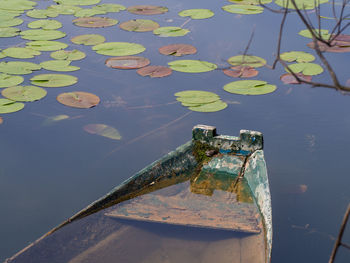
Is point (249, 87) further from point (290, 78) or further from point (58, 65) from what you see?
point (58, 65)

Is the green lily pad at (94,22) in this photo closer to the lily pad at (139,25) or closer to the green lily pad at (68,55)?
the lily pad at (139,25)

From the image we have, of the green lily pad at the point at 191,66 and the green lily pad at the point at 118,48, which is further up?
the green lily pad at the point at 118,48

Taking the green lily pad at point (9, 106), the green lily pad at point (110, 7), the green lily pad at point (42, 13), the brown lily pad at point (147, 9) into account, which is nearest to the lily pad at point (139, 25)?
the brown lily pad at point (147, 9)

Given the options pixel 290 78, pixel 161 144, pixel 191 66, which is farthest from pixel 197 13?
pixel 161 144

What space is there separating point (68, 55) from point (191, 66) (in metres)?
1.16

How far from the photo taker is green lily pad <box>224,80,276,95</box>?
4043mm

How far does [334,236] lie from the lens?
2.65 m

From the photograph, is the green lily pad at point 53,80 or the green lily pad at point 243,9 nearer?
the green lily pad at point 53,80

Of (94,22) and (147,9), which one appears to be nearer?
(94,22)

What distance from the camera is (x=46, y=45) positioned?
492 cm

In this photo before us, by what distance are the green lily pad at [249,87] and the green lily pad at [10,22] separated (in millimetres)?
2626

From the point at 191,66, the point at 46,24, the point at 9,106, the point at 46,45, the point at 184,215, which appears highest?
the point at 46,24

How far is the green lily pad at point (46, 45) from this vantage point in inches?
191

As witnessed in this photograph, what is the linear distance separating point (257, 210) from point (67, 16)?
390cm
